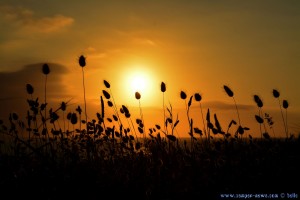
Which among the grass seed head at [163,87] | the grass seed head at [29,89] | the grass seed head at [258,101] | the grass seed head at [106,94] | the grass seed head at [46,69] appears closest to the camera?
the grass seed head at [46,69]

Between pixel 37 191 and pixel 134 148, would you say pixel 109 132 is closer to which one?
pixel 134 148

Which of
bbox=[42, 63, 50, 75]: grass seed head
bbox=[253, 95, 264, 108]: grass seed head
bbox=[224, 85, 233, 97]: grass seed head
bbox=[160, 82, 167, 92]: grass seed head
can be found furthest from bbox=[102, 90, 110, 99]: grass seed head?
bbox=[253, 95, 264, 108]: grass seed head

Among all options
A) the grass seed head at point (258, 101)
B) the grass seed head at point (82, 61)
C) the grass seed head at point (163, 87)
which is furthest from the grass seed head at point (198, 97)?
the grass seed head at point (82, 61)

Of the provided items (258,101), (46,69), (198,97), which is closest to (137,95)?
(198,97)

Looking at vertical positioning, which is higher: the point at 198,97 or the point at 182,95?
the point at 182,95

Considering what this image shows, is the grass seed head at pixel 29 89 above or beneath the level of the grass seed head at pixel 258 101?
above

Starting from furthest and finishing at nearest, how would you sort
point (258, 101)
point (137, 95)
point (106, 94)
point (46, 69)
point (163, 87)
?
point (137, 95) < point (163, 87) < point (106, 94) < point (258, 101) < point (46, 69)

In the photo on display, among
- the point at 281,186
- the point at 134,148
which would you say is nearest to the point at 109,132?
the point at 134,148

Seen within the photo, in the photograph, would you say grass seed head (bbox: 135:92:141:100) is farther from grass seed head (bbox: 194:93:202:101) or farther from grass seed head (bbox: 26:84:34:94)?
grass seed head (bbox: 26:84:34:94)

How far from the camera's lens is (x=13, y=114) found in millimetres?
11383

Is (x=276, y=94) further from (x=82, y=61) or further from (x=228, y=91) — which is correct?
(x=82, y=61)

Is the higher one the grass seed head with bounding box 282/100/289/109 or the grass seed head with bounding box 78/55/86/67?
the grass seed head with bounding box 78/55/86/67

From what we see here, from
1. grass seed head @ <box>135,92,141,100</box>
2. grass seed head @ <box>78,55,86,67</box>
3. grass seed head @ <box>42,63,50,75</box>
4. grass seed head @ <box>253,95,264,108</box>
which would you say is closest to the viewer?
grass seed head @ <box>42,63,50,75</box>

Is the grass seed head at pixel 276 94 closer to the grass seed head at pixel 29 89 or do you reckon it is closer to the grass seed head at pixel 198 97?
the grass seed head at pixel 198 97
